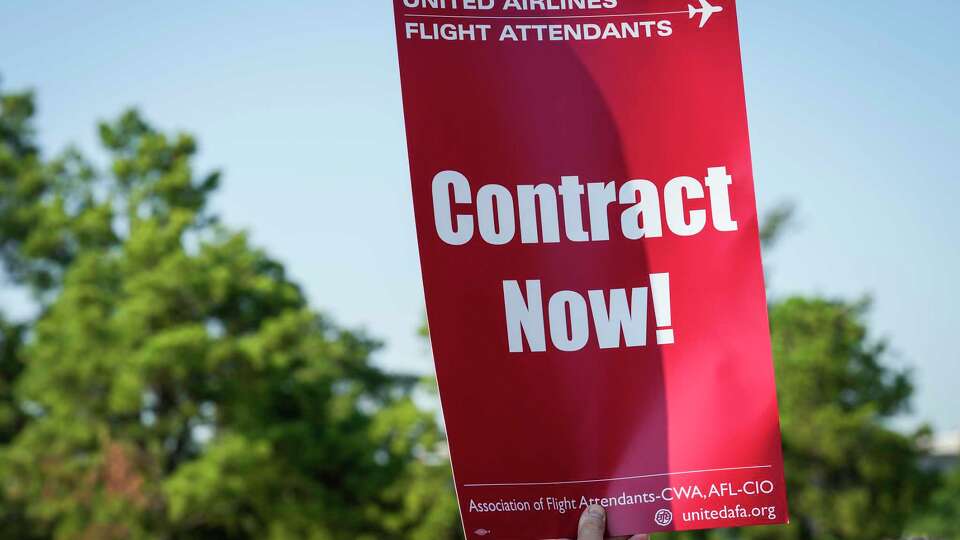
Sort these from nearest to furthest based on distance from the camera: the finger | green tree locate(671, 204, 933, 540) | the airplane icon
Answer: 1. the finger
2. the airplane icon
3. green tree locate(671, 204, 933, 540)

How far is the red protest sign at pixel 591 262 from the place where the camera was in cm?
212

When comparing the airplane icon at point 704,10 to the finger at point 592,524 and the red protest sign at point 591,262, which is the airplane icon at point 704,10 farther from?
the finger at point 592,524

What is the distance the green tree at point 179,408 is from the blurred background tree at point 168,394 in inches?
1.4

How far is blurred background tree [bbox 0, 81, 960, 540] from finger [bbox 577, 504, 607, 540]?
18.2 m

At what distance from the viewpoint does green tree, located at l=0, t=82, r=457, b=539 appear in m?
20.2

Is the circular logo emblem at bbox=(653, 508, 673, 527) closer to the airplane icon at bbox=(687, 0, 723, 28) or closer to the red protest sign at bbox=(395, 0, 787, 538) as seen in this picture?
the red protest sign at bbox=(395, 0, 787, 538)

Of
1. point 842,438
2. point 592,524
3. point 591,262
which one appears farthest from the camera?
point 842,438

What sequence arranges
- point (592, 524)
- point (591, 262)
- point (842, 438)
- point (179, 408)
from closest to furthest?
1. point (592, 524)
2. point (591, 262)
3. point (179, 408)
4. point (842, 438)

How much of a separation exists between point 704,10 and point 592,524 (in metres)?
1.00

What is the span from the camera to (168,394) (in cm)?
2128

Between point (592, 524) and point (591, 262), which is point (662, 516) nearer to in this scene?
point (592, 524)

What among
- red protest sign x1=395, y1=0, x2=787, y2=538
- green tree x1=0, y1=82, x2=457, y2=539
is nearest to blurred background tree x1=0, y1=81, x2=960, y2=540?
green tree x1=0, y1=82, x2=457, y2=539

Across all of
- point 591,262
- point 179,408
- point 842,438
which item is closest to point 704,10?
point 591,262

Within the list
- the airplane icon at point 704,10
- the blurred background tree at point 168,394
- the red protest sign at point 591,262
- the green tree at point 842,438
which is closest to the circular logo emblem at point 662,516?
the red protest sign at point 591,262
